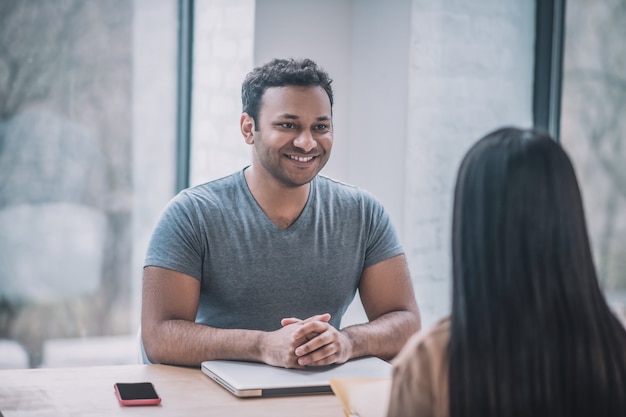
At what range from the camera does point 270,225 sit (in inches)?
84.3

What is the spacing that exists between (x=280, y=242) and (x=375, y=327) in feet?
1.03

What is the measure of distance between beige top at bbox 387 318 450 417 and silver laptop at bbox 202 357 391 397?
1.82ft

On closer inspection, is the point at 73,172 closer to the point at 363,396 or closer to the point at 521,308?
the point at 363,396

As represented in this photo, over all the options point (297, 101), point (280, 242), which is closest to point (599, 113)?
point (297, 101)

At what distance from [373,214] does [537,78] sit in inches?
54.3

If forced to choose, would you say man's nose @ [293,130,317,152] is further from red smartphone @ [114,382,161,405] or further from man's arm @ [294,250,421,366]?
red smartphone @ [114,382,161,405]

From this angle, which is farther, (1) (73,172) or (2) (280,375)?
(1) (73,172)

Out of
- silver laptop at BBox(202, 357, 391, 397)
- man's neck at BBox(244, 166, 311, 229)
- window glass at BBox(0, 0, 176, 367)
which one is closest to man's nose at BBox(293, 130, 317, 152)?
man's neck at BBox(244, 166, 311, 229)

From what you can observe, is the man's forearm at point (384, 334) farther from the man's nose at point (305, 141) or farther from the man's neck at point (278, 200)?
the man's nose at point (305, 141)

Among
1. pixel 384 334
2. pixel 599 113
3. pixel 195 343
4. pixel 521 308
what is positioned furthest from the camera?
pixel 599 113

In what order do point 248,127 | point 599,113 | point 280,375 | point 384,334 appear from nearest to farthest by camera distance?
point 280,375, point 384,334, point 248,127, point 599,113

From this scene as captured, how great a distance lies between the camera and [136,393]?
1614 millimetres

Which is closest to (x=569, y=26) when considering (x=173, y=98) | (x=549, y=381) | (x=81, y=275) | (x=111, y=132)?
(x=173, y=98)

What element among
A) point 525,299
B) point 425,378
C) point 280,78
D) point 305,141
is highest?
point 280,78
